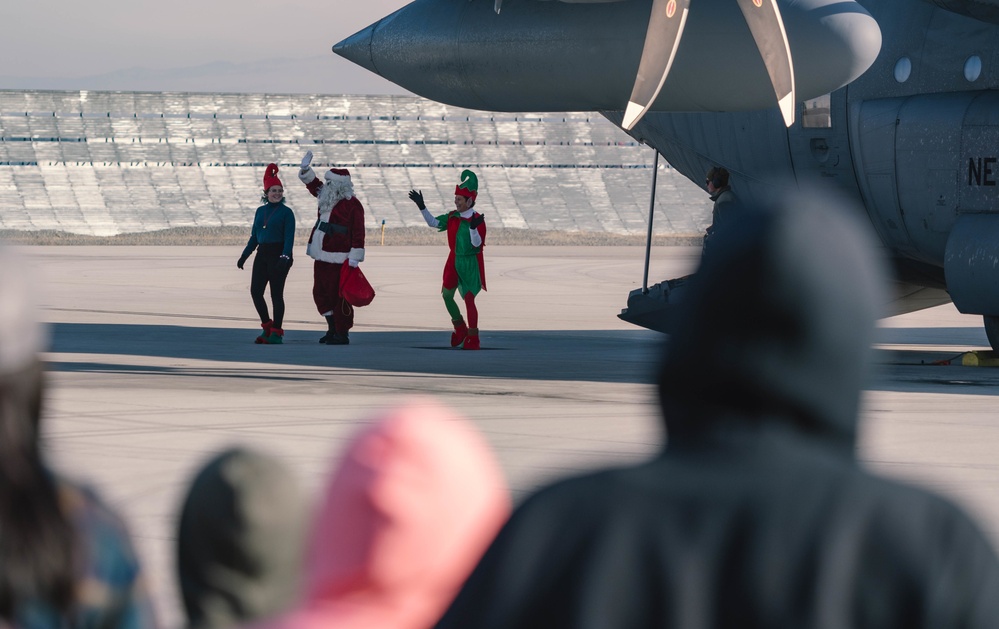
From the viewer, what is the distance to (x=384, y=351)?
15273mm

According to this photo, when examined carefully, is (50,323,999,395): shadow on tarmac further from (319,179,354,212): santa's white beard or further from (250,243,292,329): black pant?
(319,179,354,212): santa's white beard

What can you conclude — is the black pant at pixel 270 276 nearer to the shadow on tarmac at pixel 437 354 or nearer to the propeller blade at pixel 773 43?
the shadow on tarmac at pixel 437 354

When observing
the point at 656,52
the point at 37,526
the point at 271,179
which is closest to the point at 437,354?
the point at 271,179

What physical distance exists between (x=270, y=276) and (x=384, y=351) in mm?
1741

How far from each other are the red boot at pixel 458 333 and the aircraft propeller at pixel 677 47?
425cm

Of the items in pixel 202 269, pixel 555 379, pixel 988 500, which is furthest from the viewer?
pixel 202 269

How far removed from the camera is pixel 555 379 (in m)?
12.7

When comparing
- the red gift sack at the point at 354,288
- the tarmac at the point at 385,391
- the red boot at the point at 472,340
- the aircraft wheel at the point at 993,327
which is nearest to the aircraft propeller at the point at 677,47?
→ the tarmac at the point at 385,391

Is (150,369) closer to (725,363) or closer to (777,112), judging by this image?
(777,112)

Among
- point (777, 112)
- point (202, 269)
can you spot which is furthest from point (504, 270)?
point (777, 112)

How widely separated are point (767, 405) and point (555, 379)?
11.2 m

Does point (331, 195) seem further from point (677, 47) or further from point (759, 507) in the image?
point (759, 507)

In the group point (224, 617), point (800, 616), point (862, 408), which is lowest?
point (224, 617)

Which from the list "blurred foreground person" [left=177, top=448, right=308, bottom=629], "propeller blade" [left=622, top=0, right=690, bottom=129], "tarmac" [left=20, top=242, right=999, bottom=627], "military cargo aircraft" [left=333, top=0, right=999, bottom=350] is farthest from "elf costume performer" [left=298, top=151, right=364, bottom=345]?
"blurred foreground person" [left=177, top=448, right=308, bottom=629]
